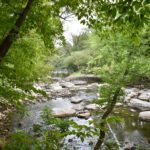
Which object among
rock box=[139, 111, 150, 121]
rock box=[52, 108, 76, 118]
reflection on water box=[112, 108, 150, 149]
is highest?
rock box=[52, 108, 76, 118]

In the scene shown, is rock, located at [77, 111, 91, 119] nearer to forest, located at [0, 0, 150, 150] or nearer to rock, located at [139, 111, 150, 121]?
forest, located at [0, 0, 150, 150]

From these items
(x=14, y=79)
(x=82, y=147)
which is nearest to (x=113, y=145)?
(x=82, y=147)

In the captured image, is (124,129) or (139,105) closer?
(124,129)

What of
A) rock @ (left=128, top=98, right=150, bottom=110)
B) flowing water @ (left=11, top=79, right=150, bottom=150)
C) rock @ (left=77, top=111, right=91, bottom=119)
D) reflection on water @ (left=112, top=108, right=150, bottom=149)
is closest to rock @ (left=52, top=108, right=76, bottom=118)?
rock @ (left=77, top=111, right=91, bottom=119)

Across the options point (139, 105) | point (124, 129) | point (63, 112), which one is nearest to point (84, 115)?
point (63, 112)

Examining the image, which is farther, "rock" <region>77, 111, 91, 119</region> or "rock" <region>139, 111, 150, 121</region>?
"rock" <region>77, 111, 91, 119</region>

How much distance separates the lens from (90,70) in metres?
13.3

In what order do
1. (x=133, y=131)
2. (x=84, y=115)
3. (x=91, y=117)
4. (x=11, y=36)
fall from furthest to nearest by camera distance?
(x=84, y=115) → (x=91, y=117) → (x=133, y=131) → (x=11, y=36)

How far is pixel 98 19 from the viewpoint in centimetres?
400

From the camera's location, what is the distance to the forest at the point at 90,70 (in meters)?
3.37

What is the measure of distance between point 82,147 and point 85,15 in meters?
7.20

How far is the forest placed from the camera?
3373 mm

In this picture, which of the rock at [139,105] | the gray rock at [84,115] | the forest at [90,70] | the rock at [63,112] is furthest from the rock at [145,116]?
the rock at [63,112]

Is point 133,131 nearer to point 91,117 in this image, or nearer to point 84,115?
point 91,117
